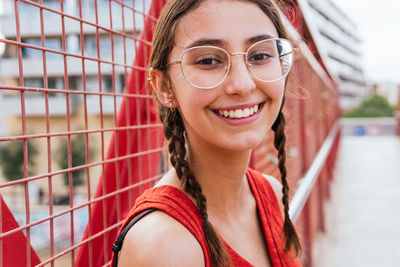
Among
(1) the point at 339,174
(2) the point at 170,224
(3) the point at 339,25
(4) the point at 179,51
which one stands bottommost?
(1) the point at 339,174

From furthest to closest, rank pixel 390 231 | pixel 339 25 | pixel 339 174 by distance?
pixel 339 25 → pixel 339 174 → pixel 390 231

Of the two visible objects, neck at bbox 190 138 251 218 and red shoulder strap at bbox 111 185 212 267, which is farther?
neck at bbox 190 138 251 218

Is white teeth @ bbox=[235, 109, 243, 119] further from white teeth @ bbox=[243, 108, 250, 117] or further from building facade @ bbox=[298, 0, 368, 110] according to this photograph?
building facade @ bbox=[298, 0, 368, 110]

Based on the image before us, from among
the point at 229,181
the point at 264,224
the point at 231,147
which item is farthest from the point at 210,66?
the point at 264,224

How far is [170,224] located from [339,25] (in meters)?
76.1

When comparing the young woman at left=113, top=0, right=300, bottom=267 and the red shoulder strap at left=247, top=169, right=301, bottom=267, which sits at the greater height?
the young woman at left=113, top=0, right=300, bottom=267

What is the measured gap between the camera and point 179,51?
1000 millimetres

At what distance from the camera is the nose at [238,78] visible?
96 cm

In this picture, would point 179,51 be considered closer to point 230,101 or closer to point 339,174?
point 230,101

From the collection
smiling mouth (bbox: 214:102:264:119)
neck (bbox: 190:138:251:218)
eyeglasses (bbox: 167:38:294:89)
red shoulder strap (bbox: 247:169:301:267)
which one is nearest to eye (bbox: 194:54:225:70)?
eyeglasses (bbox: 167:38:294:89)

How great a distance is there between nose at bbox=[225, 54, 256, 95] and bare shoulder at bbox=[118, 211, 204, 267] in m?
0.33

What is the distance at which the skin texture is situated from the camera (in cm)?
86

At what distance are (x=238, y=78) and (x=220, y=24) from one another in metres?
0.14

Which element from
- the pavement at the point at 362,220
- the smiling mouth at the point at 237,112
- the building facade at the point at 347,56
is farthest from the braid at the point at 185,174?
the building facade at the point at 347,56
